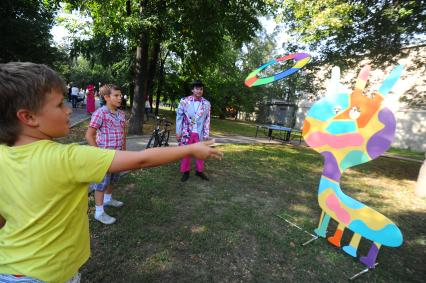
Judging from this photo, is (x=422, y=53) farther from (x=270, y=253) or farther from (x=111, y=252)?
(x=111, y=252)

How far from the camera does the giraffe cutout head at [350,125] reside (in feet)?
10.9

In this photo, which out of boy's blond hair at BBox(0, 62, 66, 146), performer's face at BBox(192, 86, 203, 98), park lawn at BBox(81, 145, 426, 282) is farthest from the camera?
performer's face at BBox(192, 86, 203, 98)

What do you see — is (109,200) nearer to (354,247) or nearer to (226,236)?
(226,236)

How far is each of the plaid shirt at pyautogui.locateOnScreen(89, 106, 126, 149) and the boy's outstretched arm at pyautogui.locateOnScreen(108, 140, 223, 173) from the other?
9.38ft

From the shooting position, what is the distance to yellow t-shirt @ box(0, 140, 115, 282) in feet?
3.84

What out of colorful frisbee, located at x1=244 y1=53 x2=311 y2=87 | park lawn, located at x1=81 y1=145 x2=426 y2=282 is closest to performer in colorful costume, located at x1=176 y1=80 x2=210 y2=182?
park lawn, located at x1=81 y1=145 x2=426 y2=282

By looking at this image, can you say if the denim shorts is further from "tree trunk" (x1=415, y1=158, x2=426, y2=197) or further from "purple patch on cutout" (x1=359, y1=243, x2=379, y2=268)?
"tree trunk" (x1=415, y1=158, x2=426, y2=197)

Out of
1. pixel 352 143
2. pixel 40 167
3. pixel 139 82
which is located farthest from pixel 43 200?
pixel 139 82

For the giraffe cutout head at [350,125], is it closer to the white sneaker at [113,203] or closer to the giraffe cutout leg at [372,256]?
the giraffe cutout leg at [372,256]

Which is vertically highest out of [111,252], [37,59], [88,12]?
[88,12]

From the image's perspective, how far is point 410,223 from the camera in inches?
202

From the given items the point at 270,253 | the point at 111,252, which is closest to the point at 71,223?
the point at 111,252

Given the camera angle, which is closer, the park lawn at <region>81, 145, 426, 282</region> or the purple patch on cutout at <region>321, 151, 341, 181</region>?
the park lawn at <region>81, 145, 426, 282</region>

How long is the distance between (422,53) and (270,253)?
916 centimetres
